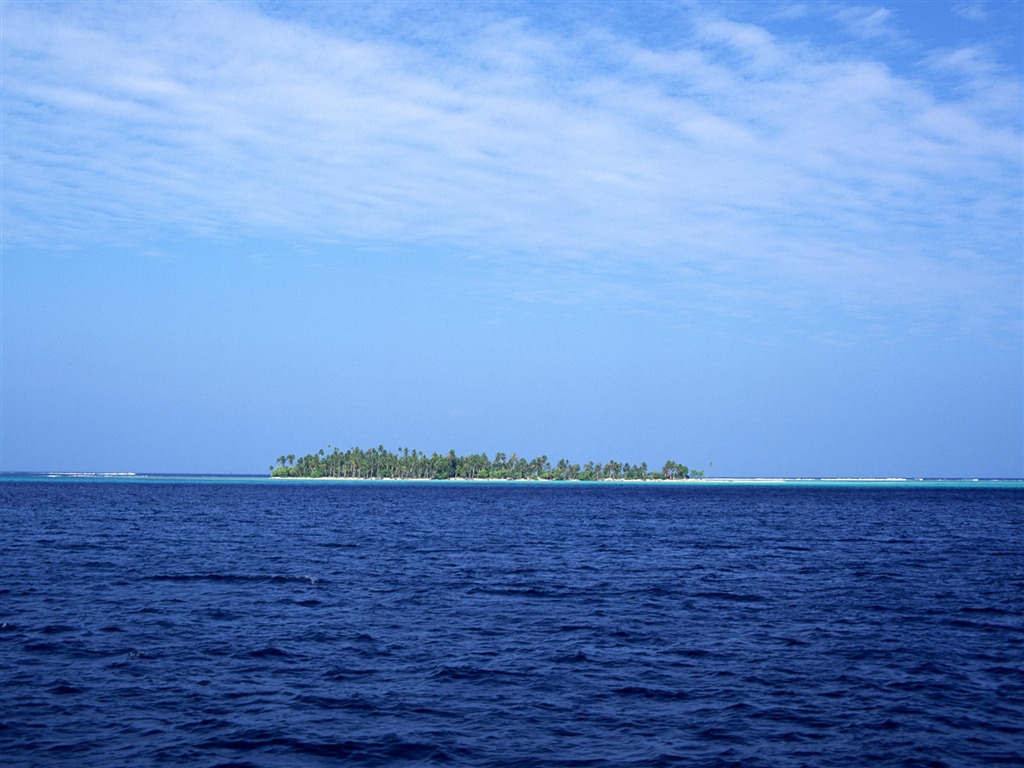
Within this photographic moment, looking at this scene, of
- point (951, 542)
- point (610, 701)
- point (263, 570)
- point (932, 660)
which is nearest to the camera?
point (610, 701)

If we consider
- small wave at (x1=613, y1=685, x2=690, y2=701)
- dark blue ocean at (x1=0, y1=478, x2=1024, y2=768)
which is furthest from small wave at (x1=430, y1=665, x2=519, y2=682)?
small wave at (x1=613, y1=685, x2=690, y2=701)

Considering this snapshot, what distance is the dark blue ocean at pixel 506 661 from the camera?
20.3 metres

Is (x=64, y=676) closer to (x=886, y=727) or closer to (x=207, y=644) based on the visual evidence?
(x=207, y=644)

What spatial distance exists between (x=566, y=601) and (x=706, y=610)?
6.82 meters

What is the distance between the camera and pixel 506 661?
93.4 ft

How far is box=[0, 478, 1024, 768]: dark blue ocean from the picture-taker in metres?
20.3

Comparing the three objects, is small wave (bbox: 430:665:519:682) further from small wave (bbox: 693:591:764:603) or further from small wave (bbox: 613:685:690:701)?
small wave (bbox: 693:591:764:603)

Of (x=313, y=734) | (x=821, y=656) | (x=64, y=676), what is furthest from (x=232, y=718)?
(x=821, y=656)

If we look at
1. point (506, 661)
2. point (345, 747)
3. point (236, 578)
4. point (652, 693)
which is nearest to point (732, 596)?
point (506, 661)

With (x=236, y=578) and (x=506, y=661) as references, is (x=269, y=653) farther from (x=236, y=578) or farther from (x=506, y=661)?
(x=236, y=578)

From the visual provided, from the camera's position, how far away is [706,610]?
3888 centimetres

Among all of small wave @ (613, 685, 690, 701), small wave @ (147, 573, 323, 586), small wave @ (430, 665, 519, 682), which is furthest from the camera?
small wave @ (147, 573, 323, 586)

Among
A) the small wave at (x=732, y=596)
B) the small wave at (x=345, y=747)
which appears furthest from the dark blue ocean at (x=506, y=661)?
the small wave at (x=732, y=596)

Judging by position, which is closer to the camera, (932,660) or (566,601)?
(932,660)
